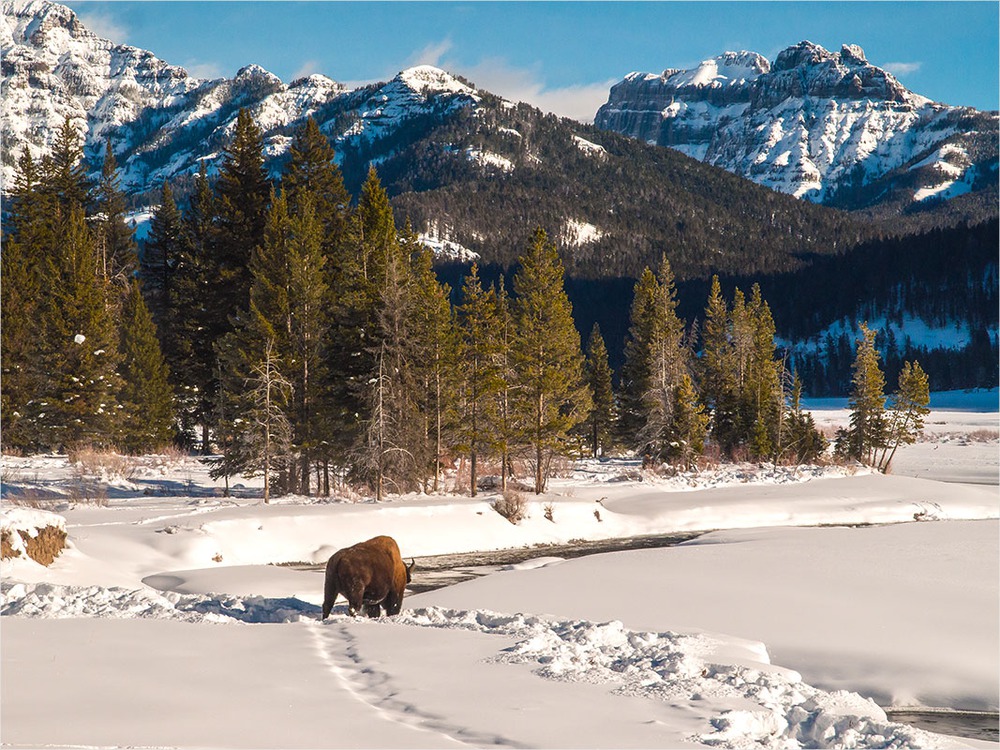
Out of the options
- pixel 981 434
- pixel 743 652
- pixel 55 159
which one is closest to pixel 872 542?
pixel 743 652

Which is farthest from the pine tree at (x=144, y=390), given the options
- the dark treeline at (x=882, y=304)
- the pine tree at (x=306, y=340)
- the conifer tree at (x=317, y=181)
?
the dark treeline at (x=882, y=304)

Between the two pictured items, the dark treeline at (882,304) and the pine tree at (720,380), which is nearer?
the pine tree at (720,380)

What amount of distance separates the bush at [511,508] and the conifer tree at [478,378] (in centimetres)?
540

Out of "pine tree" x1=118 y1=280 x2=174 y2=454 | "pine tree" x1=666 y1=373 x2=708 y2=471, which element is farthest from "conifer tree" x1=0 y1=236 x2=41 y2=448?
"pine tree" x1=666 y1=373 x2=708 y2=471

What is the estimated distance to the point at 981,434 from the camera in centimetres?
7244

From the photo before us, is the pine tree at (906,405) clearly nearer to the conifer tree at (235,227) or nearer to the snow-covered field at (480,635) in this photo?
the snow-covered field at (480,635)

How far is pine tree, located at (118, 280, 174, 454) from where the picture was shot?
3816 cm

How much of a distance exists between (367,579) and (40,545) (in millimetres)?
7394

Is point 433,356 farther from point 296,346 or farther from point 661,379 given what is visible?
point 661,379

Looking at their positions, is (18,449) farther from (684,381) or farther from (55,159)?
(684,381)

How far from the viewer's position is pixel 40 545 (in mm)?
15609

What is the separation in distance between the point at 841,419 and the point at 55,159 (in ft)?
272

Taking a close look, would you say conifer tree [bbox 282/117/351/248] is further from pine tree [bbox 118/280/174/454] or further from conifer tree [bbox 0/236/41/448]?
conifer tree [bbox 0/236/41/448]

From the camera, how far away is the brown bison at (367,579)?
466 inches
